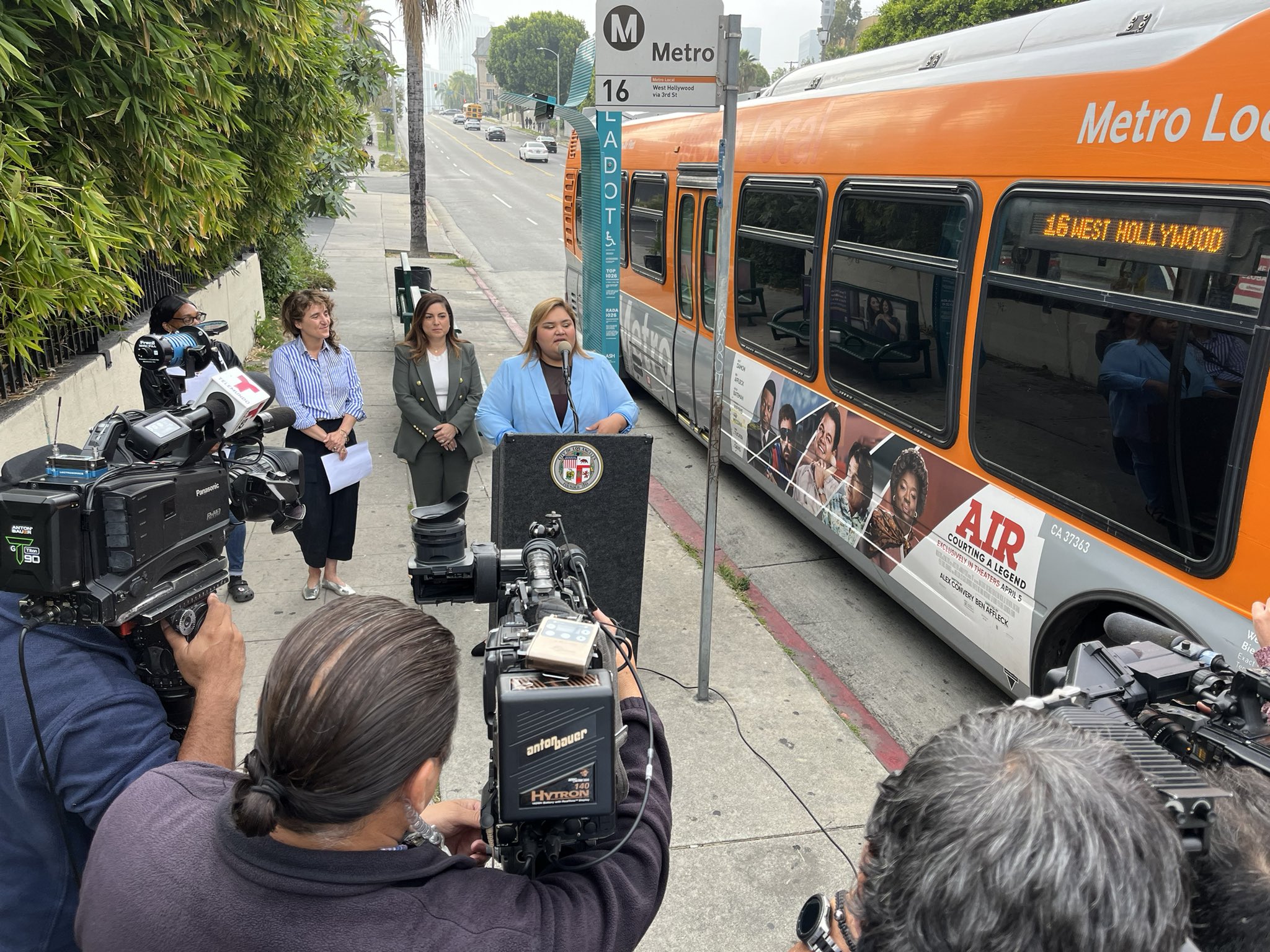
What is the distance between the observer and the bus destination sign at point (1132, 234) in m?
3.16

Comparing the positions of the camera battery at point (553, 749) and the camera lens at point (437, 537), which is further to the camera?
the camera lens at point (437, 537)

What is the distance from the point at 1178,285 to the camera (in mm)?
3275

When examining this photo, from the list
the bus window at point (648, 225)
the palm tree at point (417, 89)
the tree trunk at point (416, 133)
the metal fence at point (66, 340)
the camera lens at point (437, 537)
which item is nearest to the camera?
the camera lens at point (437, 537)

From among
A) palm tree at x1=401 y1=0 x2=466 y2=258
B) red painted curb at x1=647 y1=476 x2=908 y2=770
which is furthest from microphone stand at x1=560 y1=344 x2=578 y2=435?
palm tree at x1=401 y1=0 x2=466 y2=258

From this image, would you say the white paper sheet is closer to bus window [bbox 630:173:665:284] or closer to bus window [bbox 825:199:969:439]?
bus window [bbox 825:199:969:439]

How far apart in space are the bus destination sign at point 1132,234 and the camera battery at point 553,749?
295cm

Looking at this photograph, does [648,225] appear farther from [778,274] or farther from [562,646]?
[562,646]

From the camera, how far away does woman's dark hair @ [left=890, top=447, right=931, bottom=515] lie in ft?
15.9

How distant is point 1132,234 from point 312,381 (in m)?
3.96

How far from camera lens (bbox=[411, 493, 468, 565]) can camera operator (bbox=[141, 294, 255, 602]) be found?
3.15ft

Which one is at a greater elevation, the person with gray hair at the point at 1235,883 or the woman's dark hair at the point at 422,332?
the woman's dark hair at the point at 422,332

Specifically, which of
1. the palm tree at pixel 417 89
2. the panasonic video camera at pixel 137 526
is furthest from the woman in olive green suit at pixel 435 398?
the palm tree at pixel 417 89

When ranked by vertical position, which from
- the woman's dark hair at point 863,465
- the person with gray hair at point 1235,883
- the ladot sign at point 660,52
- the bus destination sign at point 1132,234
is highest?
the ladot sign at point 660,52

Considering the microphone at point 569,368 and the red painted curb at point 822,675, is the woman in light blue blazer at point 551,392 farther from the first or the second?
the red painted curb at point 822,675
